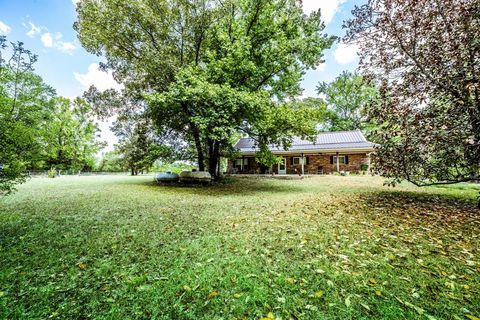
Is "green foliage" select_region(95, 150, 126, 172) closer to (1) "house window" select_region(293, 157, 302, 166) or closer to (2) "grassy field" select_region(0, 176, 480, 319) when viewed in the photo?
(1) "house window" select_region(293, 157, 302, 166)

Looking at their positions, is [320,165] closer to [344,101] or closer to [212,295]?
[344,101]

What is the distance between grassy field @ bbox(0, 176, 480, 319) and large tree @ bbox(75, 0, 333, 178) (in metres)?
6.39

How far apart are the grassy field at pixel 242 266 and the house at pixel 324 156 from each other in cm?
1768

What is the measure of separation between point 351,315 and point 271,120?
958 centimetres

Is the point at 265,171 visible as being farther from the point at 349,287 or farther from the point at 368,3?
the point at 349,287

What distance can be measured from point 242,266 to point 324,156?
24.0m

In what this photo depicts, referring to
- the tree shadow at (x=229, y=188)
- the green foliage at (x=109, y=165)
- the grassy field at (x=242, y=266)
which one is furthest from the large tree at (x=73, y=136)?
the grassy field at (x=242, y=266)

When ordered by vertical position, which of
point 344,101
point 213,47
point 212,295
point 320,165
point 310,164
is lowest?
point 212,295

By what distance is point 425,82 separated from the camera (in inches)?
245

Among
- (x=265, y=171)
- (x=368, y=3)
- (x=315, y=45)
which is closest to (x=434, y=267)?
(x=368, y=3)

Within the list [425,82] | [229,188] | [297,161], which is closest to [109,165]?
[297,161]

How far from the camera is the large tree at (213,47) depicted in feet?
36.7

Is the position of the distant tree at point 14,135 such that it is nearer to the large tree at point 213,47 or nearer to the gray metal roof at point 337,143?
the large tree at point 213,47

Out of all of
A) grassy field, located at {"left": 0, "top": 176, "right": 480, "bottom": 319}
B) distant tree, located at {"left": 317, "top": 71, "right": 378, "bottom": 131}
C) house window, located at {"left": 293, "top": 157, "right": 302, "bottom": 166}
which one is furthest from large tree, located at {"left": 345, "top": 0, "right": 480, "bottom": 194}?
distant tree, located at {"left": 317, "top": 71, "right": 378, "bottom": 131}
